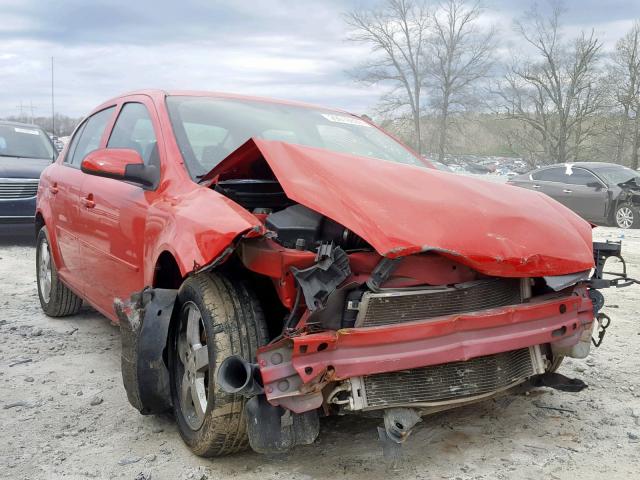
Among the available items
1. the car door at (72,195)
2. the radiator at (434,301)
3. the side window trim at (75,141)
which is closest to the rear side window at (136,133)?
the car door at (72,195)

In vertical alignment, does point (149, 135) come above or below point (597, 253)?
above

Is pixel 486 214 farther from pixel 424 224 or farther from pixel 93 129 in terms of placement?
pixel 93 129

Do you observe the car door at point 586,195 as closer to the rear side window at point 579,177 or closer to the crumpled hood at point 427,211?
the rear side window at point 579,177

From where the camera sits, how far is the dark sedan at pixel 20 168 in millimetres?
9445

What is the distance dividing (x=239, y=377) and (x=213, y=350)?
0.78 ft

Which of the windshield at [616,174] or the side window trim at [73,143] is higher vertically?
the side window trim at [73,143]

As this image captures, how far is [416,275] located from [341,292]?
0.30m

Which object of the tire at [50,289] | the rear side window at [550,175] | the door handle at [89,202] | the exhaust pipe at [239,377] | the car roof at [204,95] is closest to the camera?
the exhaust pipe at [239,377]

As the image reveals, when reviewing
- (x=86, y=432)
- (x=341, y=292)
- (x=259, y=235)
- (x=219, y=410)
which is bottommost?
(x=86, y=432)

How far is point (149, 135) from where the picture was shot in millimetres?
3701

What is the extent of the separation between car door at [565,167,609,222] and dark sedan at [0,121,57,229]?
9.87 m

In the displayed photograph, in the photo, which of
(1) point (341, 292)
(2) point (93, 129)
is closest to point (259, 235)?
(1) point (341, 292)

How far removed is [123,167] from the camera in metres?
3.39

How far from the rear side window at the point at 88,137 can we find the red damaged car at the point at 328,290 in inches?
51.4
